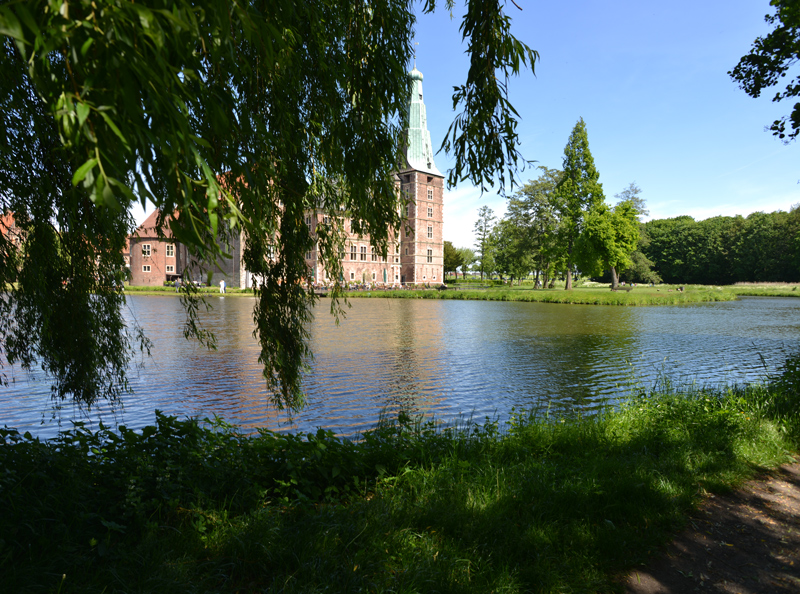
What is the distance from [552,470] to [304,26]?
15.4ft

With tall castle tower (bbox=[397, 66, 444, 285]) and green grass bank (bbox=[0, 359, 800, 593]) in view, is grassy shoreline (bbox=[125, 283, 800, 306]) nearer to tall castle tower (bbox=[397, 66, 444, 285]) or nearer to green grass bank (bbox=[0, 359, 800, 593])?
tall castle tower (bbox=[397, 66, 444, 285])

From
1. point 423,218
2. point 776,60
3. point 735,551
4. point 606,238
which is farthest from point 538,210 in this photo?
point 735,551

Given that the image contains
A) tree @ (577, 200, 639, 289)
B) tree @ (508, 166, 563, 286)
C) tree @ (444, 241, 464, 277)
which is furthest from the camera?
tree @ (444, 241, 464, 277)

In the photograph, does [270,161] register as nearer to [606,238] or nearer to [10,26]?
[10,26]

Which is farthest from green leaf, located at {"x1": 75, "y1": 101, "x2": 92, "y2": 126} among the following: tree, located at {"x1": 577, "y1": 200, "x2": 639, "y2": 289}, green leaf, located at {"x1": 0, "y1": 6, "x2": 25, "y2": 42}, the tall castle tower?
the tall castle tower

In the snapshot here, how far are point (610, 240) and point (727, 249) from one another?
43523 millimetres

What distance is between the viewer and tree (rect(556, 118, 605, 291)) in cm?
4438

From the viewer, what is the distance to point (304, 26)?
14.5ft

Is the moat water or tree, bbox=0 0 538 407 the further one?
the moat water

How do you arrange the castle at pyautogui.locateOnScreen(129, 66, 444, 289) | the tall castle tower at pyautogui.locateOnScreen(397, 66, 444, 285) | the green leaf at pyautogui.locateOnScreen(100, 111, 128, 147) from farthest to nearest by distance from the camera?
the tall castle tower at pyautogui.locateOnScreen(397, 66, 444, 285) < the castle at pyautogui.locateOnScreen(129, 66, 444, 289) < the green leaf at pyautogui.locateOnScreen(100, 111, 128, 147)

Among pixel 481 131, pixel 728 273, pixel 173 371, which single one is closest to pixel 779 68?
pixel 481 131

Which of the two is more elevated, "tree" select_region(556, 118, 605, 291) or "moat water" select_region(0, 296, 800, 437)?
"tree" select_region(556, 118, 605, 291)

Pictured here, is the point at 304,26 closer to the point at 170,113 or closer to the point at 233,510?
the point at 170,113

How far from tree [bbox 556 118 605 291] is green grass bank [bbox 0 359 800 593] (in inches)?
1663
